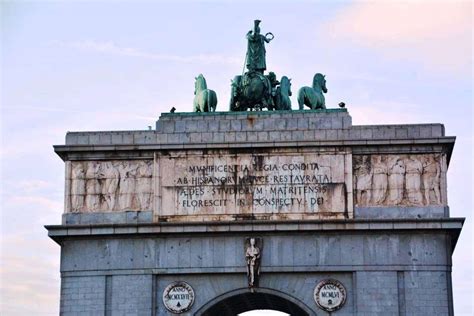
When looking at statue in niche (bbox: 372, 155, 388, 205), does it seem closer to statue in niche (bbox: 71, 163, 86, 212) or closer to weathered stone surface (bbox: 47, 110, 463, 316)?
weathered stone surface (bbox: 47, 110, 463, 316)

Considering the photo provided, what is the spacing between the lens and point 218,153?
50750 mm

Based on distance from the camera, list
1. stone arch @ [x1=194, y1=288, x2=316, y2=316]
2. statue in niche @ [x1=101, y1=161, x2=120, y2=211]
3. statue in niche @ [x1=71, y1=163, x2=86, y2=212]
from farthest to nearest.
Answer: statue in niche @ [x1=71, y1=163, x2=86, y2=212]
statue in niche @ [x1=101, y1=161, x2=120, y2=211]
stone arch @ [x1=194, y1=288, x2=316, y2=316]

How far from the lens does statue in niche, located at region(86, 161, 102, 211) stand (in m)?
50.9

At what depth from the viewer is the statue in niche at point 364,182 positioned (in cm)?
4991

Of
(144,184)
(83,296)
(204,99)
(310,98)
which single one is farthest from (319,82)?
(83,296)

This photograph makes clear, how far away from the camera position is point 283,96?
52.8m

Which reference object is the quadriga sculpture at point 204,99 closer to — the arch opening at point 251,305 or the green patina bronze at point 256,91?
the green patina bronze at point 256,91

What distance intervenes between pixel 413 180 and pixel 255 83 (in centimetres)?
672

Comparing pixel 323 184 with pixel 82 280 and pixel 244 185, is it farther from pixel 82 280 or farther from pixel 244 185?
pixel 82 280

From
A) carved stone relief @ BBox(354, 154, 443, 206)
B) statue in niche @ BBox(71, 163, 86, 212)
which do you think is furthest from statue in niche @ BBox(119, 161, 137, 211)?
carved stone relief @ BBox(354, 154, 443, 206)

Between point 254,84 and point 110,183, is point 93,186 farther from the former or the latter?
point 254,84

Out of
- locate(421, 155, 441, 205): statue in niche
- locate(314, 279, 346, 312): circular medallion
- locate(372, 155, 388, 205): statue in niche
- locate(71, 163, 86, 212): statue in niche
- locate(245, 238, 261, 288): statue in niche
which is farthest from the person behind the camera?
locate(71, 163, 86, 212): statue in niche

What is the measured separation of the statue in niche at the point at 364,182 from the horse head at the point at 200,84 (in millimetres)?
6603

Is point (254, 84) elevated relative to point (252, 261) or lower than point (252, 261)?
elevated
